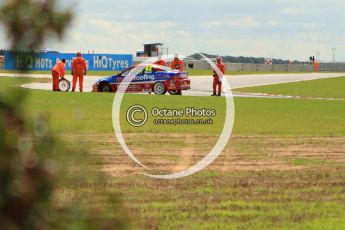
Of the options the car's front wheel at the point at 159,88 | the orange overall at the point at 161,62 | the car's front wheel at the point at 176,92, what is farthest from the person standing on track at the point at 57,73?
the car's front wheel at the point at 176,92

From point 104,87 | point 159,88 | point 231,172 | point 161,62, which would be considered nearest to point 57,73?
point 104,87

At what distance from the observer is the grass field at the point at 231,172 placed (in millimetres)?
8477

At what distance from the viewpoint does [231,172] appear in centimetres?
1270

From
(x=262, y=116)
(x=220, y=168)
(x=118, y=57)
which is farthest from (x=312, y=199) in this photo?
(x=118, y=57)

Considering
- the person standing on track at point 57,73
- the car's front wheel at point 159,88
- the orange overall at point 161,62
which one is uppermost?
the orange overall at point 161,62

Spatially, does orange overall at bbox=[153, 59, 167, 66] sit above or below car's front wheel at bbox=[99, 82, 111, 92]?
above

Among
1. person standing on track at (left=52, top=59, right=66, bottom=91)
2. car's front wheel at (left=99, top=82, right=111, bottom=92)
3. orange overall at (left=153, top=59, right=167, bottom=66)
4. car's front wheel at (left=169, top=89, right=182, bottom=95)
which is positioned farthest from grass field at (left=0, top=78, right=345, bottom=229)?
orange overall at (left=153, top=59, right=167, bottom=66)

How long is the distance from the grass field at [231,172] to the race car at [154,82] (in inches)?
543

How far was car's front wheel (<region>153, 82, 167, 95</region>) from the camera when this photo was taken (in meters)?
37.3

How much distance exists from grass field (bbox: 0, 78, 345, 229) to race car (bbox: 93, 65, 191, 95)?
13785mm

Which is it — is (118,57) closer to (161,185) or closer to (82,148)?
(161,185)

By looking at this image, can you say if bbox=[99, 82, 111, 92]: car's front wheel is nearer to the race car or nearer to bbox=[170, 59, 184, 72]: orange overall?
the race car

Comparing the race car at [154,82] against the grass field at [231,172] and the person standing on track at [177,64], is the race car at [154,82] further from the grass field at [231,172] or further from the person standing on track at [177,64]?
the grass field at [231,172]

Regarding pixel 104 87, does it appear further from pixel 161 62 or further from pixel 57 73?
pixel 161 62
